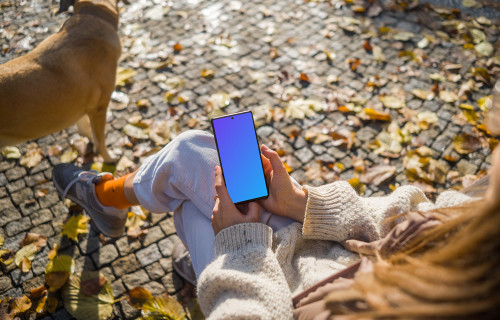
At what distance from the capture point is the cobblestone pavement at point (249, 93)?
2859 mm

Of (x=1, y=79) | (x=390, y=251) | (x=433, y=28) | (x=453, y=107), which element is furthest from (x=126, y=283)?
(x=433, y=28)

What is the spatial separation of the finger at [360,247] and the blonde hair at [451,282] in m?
0.49

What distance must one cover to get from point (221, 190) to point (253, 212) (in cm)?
21

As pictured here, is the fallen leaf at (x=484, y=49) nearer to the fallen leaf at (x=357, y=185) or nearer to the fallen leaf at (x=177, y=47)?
the fallen leaf at (x=357, y=185)

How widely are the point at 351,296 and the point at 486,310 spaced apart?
35cm

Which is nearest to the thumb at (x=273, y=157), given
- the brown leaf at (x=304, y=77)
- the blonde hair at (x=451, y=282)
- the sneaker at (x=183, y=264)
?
the blonde hair at (x=451, y=282)

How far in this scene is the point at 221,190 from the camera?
67.0 inches

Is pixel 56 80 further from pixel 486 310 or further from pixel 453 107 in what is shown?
pixel 453 107

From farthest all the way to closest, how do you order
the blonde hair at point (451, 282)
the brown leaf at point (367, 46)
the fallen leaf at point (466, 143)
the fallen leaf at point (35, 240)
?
the brown leaf at point (367, 46) → the fallen leaf at point (466, 143) → the fallen leaf at point (35, 240) → the blonde hair at point (451, 282)

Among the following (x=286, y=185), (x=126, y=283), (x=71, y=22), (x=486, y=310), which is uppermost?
(x=71, y=22)

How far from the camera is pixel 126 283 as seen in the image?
2604 millimetres

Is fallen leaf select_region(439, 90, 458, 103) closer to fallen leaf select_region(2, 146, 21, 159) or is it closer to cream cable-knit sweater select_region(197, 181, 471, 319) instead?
cream cable-knit sweater select_region(197, 181, 471, 319)

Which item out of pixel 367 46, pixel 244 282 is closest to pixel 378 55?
pixel 367 46

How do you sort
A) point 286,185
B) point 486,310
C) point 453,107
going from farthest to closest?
1. point 453,107
2. point 286,185
3. point 486,310
